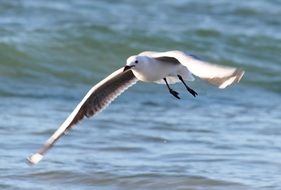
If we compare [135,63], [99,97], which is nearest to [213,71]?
[135,63]

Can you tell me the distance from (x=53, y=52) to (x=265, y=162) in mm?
5796

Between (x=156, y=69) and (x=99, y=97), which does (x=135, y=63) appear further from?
(x=99, y=97)

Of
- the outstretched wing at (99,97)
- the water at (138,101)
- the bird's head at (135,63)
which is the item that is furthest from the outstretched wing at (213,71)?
the water at (138,101)

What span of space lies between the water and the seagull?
0.72 m

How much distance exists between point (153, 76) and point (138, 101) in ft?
15.0

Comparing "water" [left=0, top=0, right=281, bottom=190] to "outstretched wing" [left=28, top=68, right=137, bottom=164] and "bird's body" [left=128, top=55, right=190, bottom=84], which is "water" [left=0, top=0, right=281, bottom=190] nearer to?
"outstretched wing" [left=28, top=68, right=137, bottom=164]

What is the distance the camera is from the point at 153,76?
6.88 metres

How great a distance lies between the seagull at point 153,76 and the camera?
6.02 metres

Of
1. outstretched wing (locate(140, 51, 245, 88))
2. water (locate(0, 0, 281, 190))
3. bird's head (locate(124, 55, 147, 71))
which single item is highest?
water (locate(0, 0, 281, 190))

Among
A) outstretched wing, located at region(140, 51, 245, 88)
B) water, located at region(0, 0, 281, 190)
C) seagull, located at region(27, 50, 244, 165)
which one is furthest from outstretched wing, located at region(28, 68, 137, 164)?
outstretched wing, located at region(140, 51, 245, 88)

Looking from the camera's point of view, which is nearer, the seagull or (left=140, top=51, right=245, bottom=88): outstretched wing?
(left=140, top=51, right=245, bottom=88): outstretched wing

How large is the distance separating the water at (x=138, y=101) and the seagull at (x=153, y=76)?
724 mm

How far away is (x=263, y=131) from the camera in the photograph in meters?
9.91

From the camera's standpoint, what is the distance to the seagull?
19.7 ft
